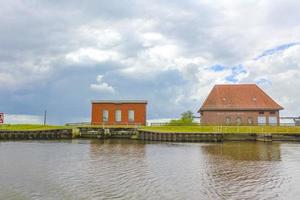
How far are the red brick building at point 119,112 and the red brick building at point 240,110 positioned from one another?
11.4m

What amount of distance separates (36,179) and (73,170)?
3273 mm

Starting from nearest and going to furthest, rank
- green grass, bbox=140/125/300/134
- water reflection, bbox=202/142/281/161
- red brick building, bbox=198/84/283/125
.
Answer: water reflection, bbox=202/142/281/161 → green grass, bbox=140/125/300/134 → red brick building, bbox=198/84/283/125

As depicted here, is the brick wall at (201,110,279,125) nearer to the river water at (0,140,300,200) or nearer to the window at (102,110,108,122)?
the window at (102,110,108,122)

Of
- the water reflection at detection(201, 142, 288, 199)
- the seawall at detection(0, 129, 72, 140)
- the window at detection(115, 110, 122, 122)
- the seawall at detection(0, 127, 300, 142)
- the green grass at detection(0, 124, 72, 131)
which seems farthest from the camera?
the window at detection(115, 110, 122, 122)

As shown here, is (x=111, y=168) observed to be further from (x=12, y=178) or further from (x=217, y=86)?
(x=217, y=86)

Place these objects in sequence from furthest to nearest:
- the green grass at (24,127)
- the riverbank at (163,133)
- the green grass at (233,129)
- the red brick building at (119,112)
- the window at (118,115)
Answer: the window at (118,115) → the red brick building at (119,112) → the green grass at (24,127) → the green grass at (233,129) → the riverbank at (163,133)

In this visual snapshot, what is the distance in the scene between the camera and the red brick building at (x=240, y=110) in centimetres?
5803

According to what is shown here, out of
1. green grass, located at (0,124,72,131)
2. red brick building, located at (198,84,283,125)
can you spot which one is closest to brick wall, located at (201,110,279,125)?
red brick building, located at (198,84,283,125)

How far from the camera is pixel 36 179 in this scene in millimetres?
16109

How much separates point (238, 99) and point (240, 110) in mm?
2556

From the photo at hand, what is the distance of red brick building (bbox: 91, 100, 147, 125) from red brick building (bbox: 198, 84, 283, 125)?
11.4 meters

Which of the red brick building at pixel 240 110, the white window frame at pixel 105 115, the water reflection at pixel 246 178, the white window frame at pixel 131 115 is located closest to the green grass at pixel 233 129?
the white window frame at pixel 131 115

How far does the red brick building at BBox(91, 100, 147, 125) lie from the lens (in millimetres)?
56281

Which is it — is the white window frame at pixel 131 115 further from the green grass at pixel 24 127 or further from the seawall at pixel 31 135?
the seawall at pixel 31 135
